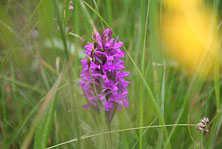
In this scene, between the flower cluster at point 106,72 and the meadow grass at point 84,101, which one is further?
the flower cluster at point 106,72

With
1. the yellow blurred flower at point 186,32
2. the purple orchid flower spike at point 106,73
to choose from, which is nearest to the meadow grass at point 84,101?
the purple orchid flower spike at point 106,73

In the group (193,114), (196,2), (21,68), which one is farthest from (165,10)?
(21,68)

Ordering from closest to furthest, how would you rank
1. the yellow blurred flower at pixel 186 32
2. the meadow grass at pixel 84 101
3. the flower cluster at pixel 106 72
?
1. the meadow grass at pixel 84 101
2. the flower cluster at pixel 106 72
3. the yellow blurred flower at pixel 186 32

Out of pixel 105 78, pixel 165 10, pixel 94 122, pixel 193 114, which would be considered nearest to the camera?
pixel 105 78

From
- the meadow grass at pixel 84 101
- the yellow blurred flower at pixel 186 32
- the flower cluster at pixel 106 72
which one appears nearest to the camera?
the meadow grass at pixel 84 101

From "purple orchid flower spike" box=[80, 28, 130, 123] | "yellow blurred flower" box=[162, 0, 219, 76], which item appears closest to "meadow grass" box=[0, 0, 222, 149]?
"purple orchid flower spike" box=[80, 28, 130, 123]

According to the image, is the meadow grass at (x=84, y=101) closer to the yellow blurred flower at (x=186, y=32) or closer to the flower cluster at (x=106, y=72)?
the flower cluster at (x=106, y=72)

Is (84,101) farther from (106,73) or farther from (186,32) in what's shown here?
(186,32)

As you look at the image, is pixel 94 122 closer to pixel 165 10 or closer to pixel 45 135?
pixel 45 135
